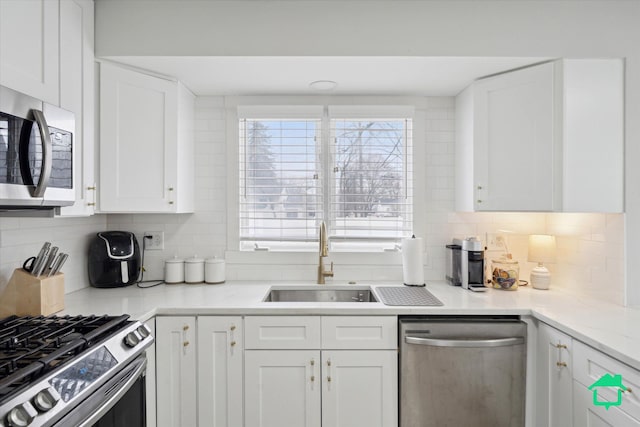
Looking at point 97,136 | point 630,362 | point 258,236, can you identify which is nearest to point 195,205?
point 258,236

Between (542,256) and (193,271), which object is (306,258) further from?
(542,256)

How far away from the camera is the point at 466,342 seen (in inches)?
71.2

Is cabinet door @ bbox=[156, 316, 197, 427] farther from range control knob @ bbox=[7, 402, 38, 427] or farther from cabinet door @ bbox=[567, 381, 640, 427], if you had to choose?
cabinet door @ bbox=[567, 381, 640, 427]

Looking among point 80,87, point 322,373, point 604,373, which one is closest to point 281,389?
point 322,373

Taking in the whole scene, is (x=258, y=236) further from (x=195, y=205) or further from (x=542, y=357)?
(x=542, y=357)

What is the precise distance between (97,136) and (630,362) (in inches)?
102

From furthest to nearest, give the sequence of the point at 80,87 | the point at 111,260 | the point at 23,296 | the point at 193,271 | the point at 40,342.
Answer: the point at 193,271, the point at 111,260, the point at 80,87, the point at 23,296, the point at 40,342

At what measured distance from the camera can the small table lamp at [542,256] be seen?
2238 mm

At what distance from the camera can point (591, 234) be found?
2.05 metres

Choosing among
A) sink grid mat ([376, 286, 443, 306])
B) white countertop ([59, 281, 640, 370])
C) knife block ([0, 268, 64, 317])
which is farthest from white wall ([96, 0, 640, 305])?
knife block ([0, 268, 64, 317])

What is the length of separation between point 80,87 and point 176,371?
153 centimetres

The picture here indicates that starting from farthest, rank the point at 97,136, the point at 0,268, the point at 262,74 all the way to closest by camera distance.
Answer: the point at 262,74 < the point at 97,136 < the point at 0,268

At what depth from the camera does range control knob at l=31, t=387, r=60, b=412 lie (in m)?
0.95

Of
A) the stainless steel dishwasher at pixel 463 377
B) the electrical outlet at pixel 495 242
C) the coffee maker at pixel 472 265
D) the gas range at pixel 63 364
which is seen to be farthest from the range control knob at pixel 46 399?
the electrical outlet at pixel 495 242
